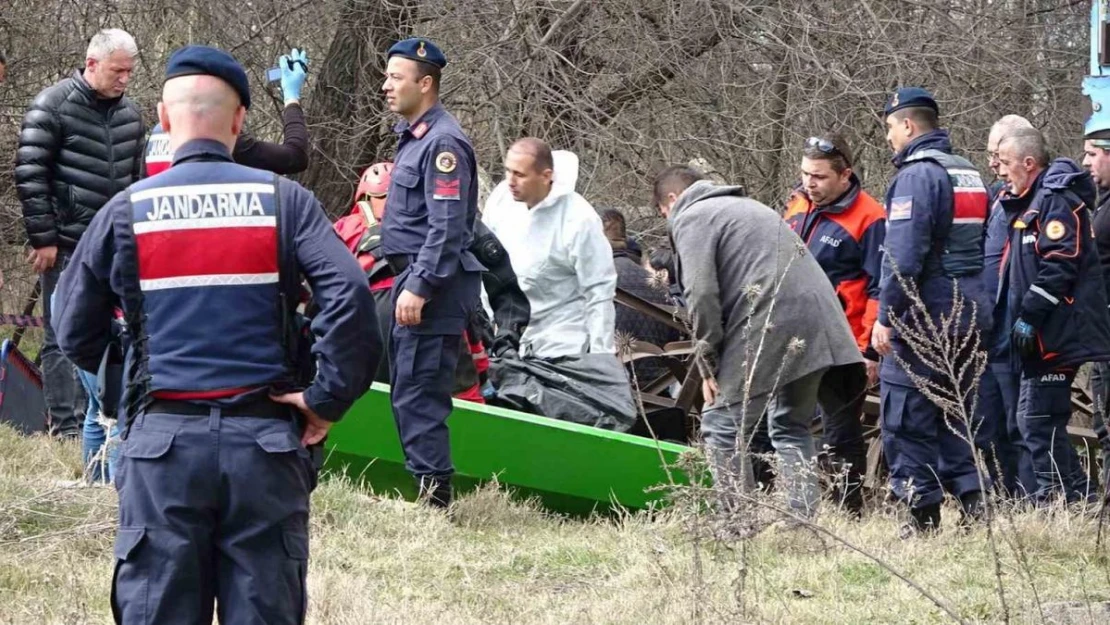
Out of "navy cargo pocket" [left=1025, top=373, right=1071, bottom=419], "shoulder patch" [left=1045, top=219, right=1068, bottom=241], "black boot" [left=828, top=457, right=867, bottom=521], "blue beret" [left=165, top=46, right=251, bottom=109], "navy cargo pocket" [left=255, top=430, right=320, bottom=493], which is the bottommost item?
"black boot" [left=828, top=457, right=867, bottom=521]

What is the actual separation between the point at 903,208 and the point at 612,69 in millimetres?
5029

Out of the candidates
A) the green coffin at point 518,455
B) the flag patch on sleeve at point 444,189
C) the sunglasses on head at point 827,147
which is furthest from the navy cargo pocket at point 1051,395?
the flag patch on sleeve at point 444,189

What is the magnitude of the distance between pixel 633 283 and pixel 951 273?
2878mm

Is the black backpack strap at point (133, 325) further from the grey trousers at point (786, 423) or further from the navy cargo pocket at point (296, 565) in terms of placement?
the grey trousers at point (786, 423)

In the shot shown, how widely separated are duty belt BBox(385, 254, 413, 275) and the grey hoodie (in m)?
1.07

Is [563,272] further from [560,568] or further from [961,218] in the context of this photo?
[560,568]

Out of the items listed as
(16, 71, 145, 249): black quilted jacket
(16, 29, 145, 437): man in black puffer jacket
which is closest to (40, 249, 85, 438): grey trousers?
(16, 29, 145, 437): man in black puffer jacket

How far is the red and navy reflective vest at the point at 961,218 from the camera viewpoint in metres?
6.19

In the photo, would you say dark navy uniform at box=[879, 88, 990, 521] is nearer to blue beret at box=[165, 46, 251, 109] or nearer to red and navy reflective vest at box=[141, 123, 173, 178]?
red and navy reflective vest at box=[141, 123, 173, 178]

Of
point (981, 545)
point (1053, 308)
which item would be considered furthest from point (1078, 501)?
point (981, 545)

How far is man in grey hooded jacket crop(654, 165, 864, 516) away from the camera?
19.7 feet

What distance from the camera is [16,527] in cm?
553

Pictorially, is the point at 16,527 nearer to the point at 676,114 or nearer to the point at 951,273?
the point at 951,273

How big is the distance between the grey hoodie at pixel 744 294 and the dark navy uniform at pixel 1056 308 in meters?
1.22
